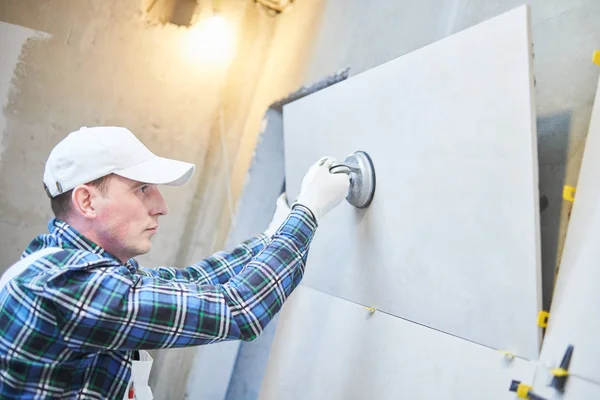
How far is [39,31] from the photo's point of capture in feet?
7.17

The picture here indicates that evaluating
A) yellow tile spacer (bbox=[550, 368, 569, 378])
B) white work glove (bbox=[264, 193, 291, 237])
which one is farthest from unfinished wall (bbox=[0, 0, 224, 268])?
yellow tile spacer (bbox=[550, 368, 569, 378])

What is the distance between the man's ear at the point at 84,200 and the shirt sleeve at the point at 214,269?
0.27m

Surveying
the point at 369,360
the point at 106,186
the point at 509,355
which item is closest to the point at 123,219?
the point at 106,186

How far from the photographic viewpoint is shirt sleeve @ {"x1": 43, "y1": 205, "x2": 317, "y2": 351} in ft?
2.83

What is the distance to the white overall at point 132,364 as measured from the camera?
3.07 feet

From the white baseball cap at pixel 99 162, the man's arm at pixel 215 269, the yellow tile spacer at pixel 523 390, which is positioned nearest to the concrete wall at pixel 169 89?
the man's arm at pixel 215 269

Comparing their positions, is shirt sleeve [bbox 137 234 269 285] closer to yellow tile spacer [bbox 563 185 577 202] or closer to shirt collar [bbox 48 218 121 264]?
shirt collar [bbox 48 218 121 264]

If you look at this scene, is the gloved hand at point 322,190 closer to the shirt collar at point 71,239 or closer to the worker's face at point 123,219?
the worker's face at point 123,219

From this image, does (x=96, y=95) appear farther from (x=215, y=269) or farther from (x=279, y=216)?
(x=215, y=269)

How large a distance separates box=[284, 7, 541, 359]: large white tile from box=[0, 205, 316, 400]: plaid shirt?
0.28m

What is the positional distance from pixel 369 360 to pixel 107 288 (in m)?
0.60

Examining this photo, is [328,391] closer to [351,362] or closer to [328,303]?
[351,362]

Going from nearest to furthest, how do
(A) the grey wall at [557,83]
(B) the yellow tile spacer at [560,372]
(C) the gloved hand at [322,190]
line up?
(B) the yellow tile spacer at [560,372] < (A) the grey wall at [557,83] < (C) the gloved hand at [322,190]

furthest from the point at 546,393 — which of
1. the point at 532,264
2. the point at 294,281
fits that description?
the point at 294,281
